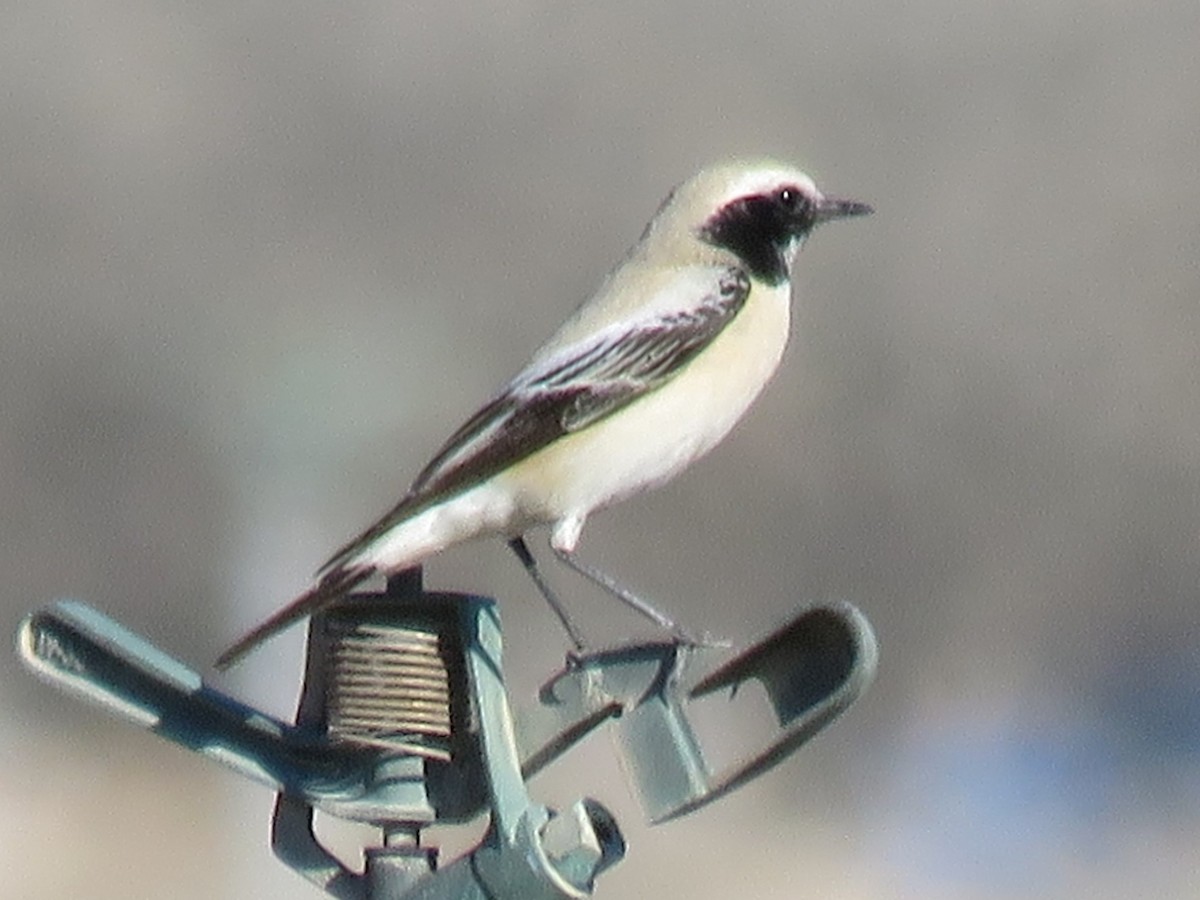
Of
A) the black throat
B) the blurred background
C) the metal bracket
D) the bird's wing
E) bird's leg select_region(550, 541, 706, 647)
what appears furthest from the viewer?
the blurred background

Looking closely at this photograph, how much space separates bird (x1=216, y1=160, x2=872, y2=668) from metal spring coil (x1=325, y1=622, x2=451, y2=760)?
41 centimetres

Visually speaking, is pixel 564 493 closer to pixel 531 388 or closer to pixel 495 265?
pixel 531 388

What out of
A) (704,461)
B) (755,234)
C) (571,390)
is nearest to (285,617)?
(571,390)

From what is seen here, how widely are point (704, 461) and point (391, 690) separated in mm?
4384

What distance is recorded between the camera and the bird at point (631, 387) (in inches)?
86.7

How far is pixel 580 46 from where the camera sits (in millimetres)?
7574

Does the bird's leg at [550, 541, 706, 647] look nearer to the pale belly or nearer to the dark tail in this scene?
the pale belly

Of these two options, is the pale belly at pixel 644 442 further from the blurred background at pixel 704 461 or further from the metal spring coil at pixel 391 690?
the blurred background at pixel 704 461

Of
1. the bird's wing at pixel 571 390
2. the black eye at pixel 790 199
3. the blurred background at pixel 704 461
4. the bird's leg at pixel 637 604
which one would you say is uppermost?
the black eye at pixel 790 199

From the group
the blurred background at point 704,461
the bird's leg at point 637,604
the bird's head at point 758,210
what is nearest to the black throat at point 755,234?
the bird's head at point 758,210

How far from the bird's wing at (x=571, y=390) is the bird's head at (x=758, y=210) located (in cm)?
12

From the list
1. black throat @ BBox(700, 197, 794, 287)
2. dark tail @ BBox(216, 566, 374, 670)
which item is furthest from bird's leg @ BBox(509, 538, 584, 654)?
black throat @ BBox(700, 197, 794, 287)

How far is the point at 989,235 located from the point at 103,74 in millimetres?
2676

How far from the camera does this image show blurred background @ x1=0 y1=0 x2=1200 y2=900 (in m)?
5.73
